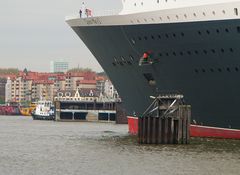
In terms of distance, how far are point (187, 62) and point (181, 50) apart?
82cm

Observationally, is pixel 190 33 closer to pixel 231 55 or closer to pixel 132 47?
pixel 231 55

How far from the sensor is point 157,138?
49969 mm

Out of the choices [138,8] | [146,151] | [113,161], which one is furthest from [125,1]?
[113,161]

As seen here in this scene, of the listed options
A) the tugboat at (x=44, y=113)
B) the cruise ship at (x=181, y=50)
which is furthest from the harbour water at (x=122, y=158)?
the tugboat at (x=44, y=113)

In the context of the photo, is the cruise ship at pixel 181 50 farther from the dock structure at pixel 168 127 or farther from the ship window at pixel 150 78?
the dock structure at pixel 168 127

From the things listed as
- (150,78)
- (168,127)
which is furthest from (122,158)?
(150,78)

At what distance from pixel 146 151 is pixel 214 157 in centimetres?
474

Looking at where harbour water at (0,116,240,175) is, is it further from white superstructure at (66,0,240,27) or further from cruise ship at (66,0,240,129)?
white superstructure at (66,0,240,27)

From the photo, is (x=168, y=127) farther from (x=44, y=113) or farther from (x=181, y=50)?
(x=44, y=113)

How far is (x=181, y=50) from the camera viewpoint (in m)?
48.3

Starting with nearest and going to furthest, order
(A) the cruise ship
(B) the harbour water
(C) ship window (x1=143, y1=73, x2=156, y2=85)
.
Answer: (B) the harbour water → (A) the cruise ship → (C) ship window (x1=143, y1=73, x2=156, y2=85)

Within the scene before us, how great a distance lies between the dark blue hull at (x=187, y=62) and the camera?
4600 centimetres

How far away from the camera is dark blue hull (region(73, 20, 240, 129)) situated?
151 feet

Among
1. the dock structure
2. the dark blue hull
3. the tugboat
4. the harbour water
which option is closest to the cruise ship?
the dark blue hull
